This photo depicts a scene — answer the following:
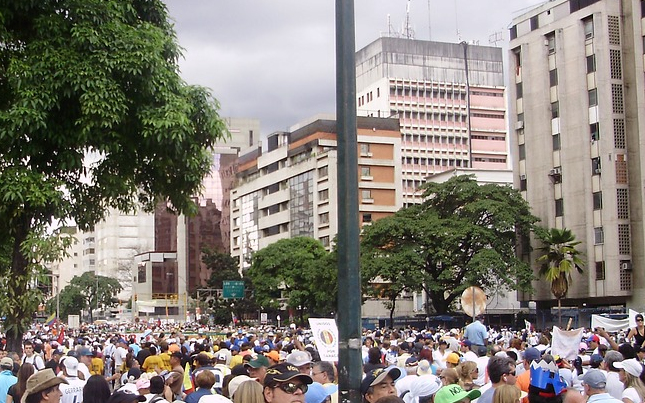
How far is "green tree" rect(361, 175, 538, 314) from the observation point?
210 feet

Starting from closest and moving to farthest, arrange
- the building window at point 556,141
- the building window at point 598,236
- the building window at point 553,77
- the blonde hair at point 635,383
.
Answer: the blonde hair at point 635,383
the building window at point 598,236
the building window at point 556,141
the building window at point 553,77

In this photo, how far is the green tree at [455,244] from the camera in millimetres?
63906

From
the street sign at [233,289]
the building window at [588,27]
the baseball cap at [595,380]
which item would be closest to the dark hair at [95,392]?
the baseball cap at [595,380]

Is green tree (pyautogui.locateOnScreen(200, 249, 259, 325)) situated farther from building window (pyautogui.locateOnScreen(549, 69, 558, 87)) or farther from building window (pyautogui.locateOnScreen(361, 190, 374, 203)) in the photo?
building window (pyautogui.locateOnScreen(549, 69, 558, 87))

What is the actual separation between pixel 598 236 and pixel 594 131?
6.77 meters

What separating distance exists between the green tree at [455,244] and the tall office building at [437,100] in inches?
2266

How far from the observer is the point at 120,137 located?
1543 centimetres

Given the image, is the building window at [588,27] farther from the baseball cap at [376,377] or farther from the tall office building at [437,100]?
the tall office building at [437,100]

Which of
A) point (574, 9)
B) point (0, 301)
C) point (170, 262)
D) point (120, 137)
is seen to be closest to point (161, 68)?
point (120, 137)

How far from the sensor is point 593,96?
200 feet

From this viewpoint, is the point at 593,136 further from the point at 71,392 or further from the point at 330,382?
the point at 71,392

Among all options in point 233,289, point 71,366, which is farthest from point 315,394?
point 233,289

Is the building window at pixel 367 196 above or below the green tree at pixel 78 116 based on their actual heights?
above

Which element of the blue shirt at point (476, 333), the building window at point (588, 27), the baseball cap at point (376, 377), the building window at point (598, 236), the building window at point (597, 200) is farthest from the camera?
the building window at point (588, 27)
